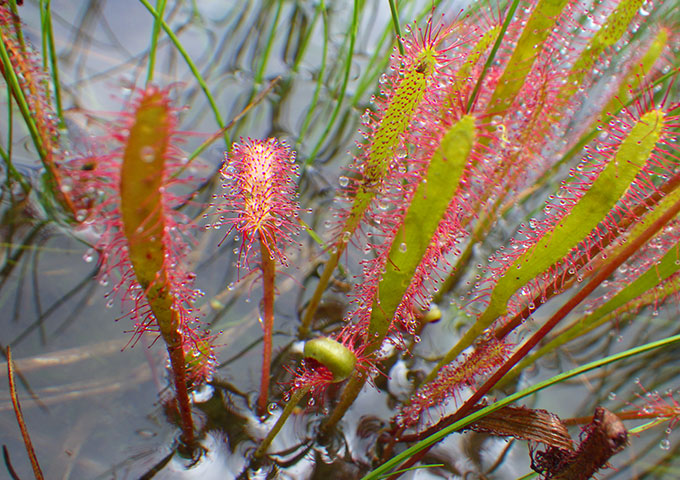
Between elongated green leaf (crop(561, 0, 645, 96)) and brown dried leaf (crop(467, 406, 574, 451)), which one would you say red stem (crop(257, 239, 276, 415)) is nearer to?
brown dried leaf (crop(467, 406, 574, 451))

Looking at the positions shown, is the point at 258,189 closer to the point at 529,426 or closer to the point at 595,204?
the point at 595,204

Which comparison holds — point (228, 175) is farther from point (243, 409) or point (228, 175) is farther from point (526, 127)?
point (526, 127)

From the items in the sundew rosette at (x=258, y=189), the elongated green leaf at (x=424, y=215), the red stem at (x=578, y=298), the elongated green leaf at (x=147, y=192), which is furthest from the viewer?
the sundew rosette at (x=258, y=189)

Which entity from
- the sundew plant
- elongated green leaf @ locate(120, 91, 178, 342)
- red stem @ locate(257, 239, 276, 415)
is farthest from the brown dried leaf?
elongated green leaf @ locate(120, 91, 178, 342)

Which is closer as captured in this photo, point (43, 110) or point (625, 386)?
point (43, 110)

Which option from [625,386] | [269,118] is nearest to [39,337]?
[269,118]

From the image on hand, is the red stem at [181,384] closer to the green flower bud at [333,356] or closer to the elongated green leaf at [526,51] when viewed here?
the green flower bud at [333,356]

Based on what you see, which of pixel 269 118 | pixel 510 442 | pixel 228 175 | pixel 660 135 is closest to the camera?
pixel 660 135

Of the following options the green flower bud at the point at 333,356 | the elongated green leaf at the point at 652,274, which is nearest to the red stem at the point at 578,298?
the elongated green leaf at the point at 652,274
